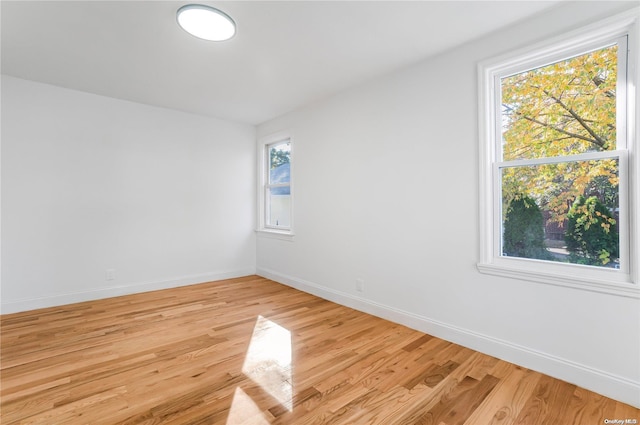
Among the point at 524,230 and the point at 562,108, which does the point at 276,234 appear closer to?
the point at 524,230

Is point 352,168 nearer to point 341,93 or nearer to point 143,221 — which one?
point 341,93

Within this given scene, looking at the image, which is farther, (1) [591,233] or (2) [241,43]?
(2) [241,43]

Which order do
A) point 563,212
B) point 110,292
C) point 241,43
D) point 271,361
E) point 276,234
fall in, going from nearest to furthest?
1. point 563,212
2. point 271,361
3. point 241,43
4. point 110,292
5. point 276,234

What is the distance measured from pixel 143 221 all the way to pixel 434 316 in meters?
3.82

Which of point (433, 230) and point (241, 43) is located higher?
point (241, 43)

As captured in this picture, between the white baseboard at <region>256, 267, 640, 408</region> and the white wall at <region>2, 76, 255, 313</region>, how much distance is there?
2.60 m

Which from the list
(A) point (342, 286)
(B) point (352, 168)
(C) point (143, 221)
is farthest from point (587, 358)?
(C) point (143, 221)

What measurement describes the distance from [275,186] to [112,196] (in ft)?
7.34

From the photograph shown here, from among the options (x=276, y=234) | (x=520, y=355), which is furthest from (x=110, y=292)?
(x=520, y=355)

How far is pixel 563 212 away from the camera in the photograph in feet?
6.75

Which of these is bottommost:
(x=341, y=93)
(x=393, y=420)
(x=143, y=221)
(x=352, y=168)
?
(x=393, y=420)

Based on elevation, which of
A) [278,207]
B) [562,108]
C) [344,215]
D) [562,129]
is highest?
[562,108]

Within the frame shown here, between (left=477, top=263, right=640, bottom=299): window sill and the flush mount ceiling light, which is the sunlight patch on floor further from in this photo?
the flush mount ceiling light

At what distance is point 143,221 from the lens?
159 inches
